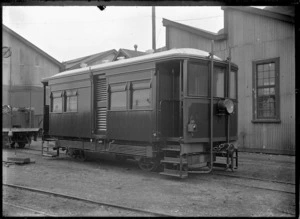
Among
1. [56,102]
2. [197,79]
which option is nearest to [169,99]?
[197,79]

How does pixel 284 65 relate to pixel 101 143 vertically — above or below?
above

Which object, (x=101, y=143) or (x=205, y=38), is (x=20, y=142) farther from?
(x=205, y=38)

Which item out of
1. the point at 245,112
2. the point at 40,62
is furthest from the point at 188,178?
the point at 40,62

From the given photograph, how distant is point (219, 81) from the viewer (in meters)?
8.68

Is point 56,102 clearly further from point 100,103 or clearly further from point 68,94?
point 100,103

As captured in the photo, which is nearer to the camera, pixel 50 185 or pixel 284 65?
pixel 50 185

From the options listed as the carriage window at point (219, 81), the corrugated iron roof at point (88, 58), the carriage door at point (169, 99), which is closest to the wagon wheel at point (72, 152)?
the carriage door at point (169, 99)

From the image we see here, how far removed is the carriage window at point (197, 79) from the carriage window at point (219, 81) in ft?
1.19

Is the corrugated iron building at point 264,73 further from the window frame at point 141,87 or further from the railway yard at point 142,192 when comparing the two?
the window frame at point 141,87

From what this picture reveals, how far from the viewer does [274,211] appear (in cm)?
539

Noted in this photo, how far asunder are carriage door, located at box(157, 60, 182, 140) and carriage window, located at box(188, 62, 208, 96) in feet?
1.49

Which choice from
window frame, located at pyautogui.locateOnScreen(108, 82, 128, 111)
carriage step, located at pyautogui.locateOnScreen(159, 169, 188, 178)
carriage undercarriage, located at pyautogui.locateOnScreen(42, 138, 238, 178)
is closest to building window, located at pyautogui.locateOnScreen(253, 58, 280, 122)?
carriage undercarriage, located at pyautogui.locateOnScreen(42, 138, 238, 178)

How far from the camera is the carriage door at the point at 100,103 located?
33.1ft

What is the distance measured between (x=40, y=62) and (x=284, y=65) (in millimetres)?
21805
